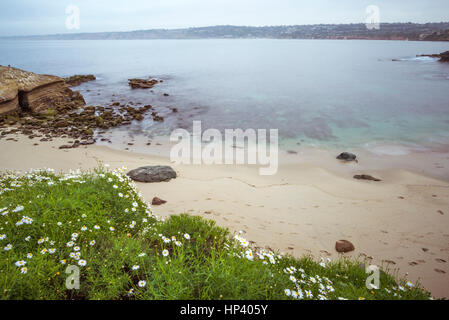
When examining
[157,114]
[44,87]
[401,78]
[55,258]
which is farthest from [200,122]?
[401,78]

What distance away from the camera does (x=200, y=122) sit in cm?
2031

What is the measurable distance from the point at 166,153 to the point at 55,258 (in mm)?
10162

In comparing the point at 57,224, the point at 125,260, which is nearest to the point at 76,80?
the point at 57,224

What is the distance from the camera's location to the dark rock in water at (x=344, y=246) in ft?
19.4

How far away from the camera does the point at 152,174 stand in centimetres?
918

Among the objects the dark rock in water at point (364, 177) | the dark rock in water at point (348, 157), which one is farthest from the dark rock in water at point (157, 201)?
the dark rock in water at point (348, 157)

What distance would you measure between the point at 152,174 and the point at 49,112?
14.0 meters

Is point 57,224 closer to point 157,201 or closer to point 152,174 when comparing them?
point 157,201

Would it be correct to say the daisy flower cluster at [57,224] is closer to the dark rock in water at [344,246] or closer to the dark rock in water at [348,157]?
the dark rock in water at [344,246]

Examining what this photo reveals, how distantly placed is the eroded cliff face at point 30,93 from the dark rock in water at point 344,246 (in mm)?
20239

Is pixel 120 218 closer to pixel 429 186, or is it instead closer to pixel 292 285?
pixel 292 285

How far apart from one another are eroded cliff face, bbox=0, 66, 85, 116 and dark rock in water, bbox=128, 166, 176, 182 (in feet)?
44.0

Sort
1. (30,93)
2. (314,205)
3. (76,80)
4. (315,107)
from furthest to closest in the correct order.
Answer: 1. (76,80)
2. (315,107)
3. (30,93)
4. (314,205)

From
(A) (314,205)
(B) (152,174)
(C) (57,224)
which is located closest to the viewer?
(C) (57,224)
